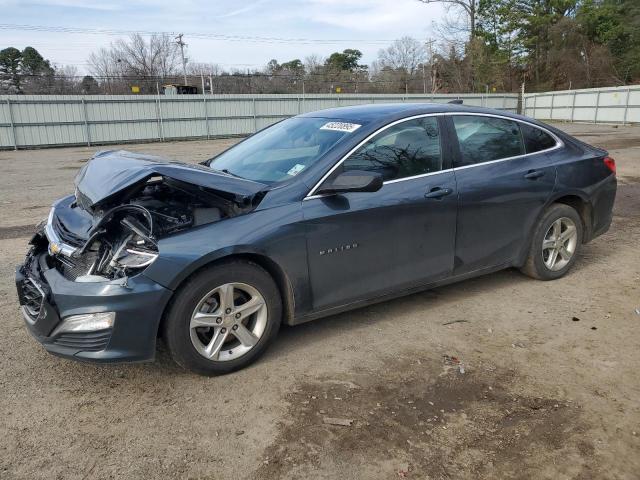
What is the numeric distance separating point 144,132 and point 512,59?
36555 mm

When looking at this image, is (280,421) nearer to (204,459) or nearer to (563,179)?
(204,459)

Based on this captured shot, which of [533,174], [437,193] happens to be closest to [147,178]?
[437,193]

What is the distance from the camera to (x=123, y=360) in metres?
2.98

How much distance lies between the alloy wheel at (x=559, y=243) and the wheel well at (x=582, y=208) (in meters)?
0.18

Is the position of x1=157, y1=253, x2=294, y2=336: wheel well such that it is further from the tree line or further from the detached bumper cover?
the tree line

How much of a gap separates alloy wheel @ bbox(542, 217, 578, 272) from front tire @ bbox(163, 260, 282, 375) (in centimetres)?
276

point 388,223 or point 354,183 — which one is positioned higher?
point 354,183

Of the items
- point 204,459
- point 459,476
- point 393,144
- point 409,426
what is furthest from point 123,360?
point 393,144

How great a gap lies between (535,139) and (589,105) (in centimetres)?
3292

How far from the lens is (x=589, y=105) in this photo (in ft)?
108

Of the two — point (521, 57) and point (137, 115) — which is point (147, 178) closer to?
point (137, 115)

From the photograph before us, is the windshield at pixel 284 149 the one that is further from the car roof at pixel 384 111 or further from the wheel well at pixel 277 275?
the wheel well at pixel 277 275

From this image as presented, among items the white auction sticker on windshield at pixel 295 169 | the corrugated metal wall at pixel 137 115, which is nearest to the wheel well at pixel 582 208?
the white auction sticker on windshield at pixel 295 169

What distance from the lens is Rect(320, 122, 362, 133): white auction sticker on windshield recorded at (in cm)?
385
